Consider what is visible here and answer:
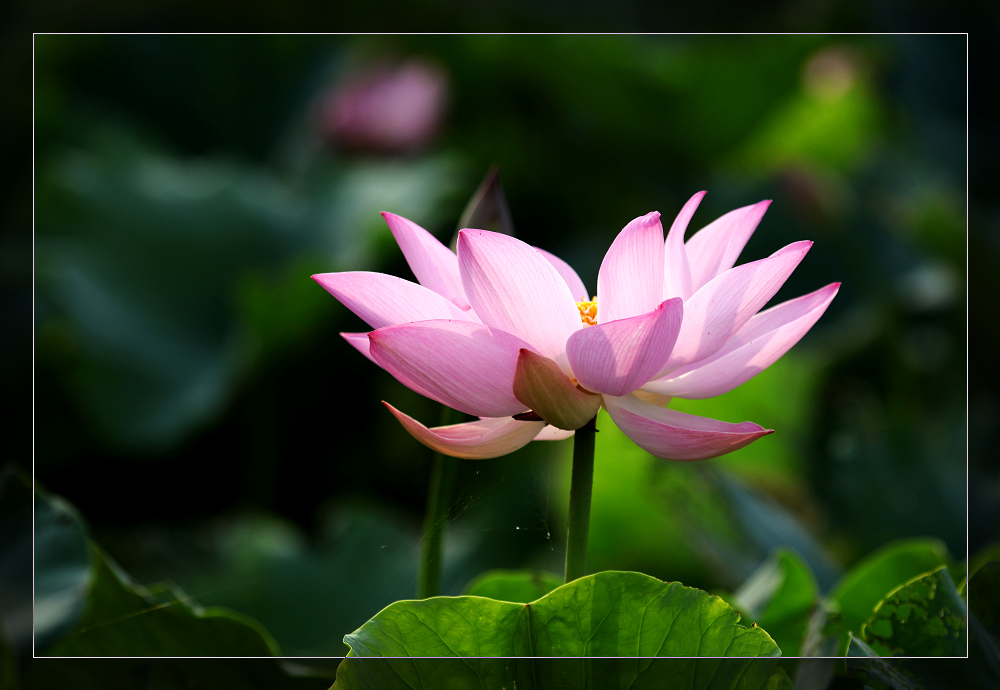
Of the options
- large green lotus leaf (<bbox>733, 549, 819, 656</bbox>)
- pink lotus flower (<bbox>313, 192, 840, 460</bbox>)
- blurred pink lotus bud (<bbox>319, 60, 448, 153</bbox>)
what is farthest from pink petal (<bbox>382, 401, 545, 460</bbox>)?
blurred pink lotus bud (<bbox>319, 60, 448, 153</bbox>)

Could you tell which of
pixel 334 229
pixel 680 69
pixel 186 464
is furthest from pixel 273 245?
pixel 680 69

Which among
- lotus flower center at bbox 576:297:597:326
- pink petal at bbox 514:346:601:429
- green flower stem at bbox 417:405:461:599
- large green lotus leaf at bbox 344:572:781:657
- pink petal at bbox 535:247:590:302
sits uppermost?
pink petal at bbox 535:247:590:302

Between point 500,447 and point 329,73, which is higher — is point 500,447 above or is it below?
below

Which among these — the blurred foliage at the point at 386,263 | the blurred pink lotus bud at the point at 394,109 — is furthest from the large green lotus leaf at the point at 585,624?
the blurred pink lotus bud at the point at 394,109

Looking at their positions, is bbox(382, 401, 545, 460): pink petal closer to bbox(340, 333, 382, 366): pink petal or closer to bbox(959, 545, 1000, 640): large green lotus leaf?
bbox(340, 333, 382, 366): pink petal

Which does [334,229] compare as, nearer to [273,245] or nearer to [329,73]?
[273,245]

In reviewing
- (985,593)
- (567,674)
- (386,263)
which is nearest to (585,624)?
(567,674)
